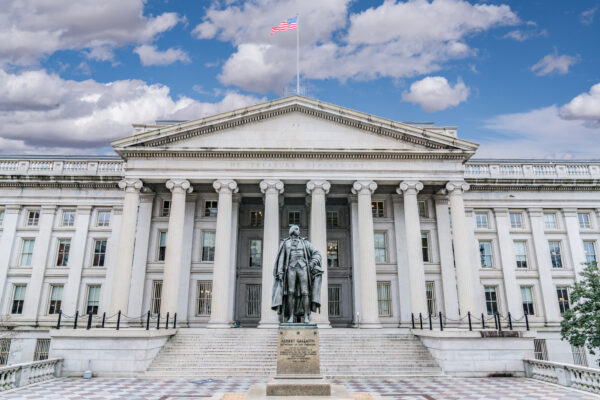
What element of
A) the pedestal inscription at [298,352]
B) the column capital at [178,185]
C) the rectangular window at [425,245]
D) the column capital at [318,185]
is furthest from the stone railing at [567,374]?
the column capital at [178,185]

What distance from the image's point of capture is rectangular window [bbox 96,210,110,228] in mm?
33531

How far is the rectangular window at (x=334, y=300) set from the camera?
31.9 m

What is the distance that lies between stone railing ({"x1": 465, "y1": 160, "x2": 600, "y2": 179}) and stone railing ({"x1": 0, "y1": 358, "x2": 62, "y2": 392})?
3053 cm

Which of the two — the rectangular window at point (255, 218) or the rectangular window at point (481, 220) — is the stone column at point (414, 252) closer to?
the rectangular window at point (481, 220)

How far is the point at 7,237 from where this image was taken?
32.9 metres

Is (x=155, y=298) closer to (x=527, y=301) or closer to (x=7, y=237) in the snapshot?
(x=7, y=237)

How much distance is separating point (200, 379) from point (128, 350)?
3779 mm

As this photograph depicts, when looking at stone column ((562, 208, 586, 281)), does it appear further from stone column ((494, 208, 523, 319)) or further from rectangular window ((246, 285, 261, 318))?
rectangular window ((246, 285, 261, 318))

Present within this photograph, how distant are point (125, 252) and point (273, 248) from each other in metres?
9.28

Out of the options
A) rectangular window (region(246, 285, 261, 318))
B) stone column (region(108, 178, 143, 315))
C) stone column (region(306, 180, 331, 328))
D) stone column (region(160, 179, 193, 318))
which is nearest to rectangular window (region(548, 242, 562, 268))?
stone column (region(306, 180, 331, 328))

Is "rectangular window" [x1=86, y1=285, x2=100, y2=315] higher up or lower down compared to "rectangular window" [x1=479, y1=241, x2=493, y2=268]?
lower down

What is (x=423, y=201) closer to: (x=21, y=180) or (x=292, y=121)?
(x=292, y=121)

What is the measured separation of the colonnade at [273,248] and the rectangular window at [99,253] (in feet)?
24.3

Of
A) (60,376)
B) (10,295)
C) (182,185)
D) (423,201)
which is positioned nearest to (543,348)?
(423,201)
